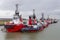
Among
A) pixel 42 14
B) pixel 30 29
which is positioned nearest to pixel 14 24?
pixel 30 29

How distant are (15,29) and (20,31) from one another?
4.14 ft

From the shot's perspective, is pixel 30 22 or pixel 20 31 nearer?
pixel 20 31

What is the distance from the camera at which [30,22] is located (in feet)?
171

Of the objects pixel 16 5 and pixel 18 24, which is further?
pixel 16 5

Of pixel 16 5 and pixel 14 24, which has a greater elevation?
pixel 16 5

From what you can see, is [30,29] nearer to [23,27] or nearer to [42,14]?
[23,27]

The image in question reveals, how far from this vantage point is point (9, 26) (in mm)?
47750

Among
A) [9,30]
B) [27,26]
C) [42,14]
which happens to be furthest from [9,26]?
[42,14]

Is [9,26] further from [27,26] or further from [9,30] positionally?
[27,26]

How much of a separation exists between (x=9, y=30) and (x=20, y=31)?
2656 mm

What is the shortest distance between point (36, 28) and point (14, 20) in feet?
18.9

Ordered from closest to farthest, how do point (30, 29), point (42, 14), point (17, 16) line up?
point (30, 29)
point (17, 16)
point (42, 14)

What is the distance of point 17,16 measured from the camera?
166 ft

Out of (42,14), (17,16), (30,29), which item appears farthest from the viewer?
(42,14)
